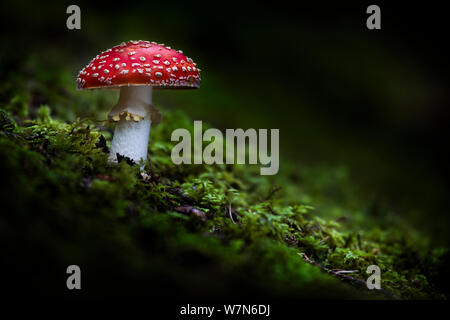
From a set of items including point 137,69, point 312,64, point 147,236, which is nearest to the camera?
point 147,236

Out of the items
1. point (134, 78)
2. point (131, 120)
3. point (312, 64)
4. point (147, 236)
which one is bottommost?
point (147, 236)

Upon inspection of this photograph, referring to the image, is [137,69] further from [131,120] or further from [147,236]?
[147,236]

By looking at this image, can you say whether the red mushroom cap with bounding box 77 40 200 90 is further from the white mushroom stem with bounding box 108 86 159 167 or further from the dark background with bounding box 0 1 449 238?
the dark background with bounding box 0 1 449 238

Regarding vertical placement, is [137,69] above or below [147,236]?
above

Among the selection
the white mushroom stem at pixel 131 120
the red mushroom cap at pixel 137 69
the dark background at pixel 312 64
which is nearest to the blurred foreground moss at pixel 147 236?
the white mushroom stem at pixel 131 120

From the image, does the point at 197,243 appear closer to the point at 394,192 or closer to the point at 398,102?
the point at 394,192

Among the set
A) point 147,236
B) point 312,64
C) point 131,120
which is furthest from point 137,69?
point 312,64

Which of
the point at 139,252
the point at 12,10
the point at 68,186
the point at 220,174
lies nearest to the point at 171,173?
the point at 220,174

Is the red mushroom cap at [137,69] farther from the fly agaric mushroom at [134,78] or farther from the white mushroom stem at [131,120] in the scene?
the white mushroom stem at [131,120]
